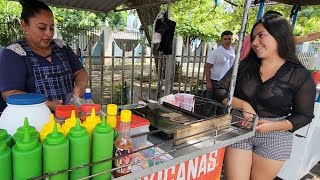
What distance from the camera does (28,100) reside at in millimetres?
926

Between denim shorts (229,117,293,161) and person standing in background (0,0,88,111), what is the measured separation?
127 centimetres

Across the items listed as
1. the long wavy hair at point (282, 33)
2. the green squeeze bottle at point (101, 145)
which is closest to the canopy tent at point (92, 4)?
the long wavy hair at point (282, 33)

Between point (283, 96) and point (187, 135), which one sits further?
point (283, 96)

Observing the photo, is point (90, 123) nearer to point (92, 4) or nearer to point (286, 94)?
point (286, 94)

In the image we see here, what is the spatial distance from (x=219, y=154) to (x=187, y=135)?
40cm

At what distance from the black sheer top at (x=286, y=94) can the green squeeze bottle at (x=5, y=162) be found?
1.42m

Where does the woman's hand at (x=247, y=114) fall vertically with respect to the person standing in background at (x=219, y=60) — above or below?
below

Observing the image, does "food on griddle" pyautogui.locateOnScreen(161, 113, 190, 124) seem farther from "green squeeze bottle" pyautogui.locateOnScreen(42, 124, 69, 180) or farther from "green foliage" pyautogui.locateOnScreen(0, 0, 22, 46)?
"green foliage" pyautogui.locateOnScreen(0, 0, 22, 46)

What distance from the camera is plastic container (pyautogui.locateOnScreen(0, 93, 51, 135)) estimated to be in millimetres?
920

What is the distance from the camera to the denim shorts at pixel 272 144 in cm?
172

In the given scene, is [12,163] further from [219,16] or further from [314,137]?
[219,16]

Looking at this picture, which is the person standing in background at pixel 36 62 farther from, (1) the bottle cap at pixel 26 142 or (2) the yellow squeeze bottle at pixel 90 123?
(1) the bottle cap at pixel 26 142

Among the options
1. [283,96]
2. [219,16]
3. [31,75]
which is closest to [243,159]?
[283,96]

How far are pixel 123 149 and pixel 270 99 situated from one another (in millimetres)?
1167
